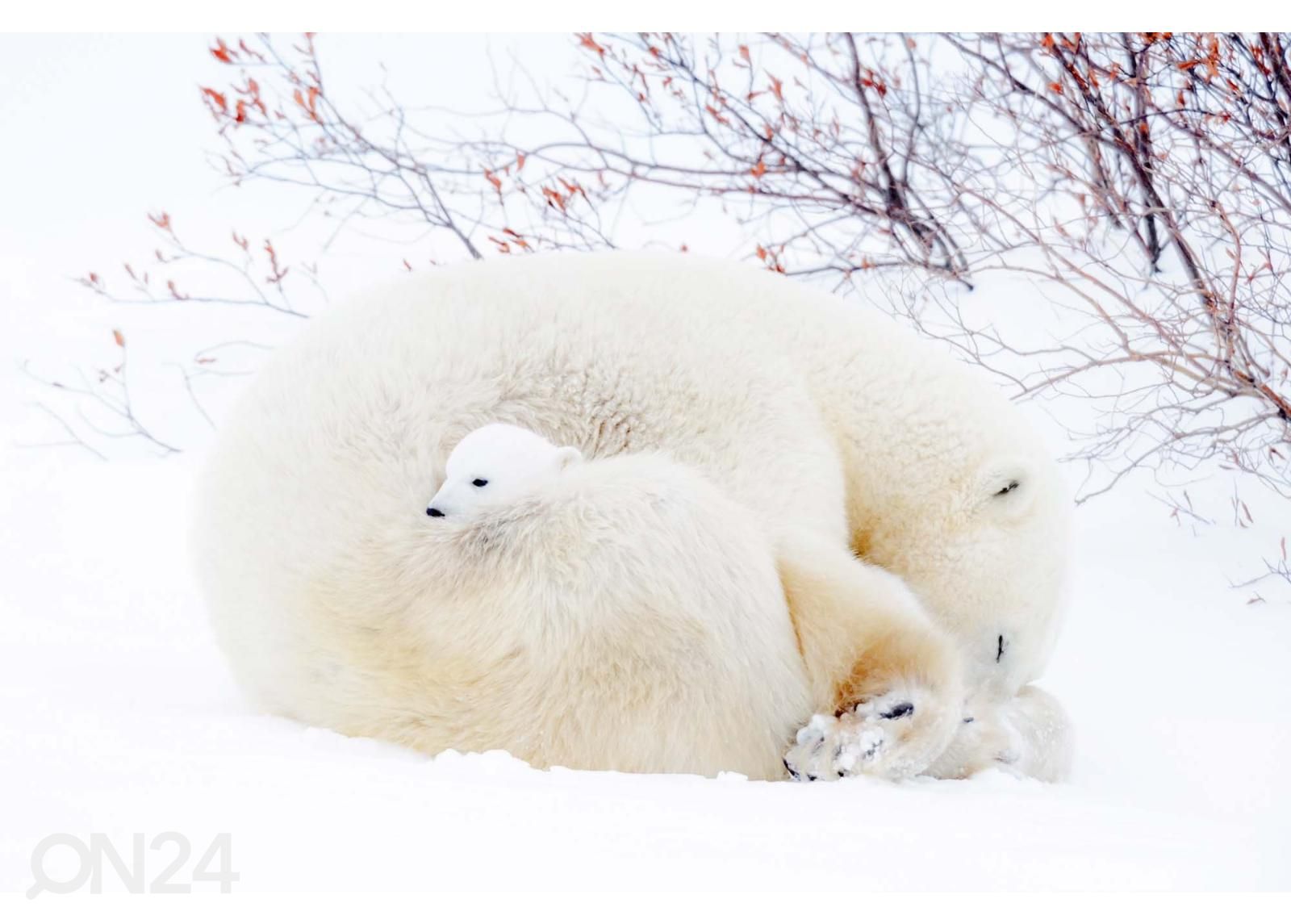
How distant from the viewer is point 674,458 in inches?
98.3

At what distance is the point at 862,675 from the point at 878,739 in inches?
5.0

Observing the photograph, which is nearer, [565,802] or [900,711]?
[565,802]

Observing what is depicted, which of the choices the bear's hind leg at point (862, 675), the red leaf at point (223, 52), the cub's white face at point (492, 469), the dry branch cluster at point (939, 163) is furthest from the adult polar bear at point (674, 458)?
the red leaf at point (223, 52)

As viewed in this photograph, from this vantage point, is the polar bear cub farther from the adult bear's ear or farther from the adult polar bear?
the adult bear's ear

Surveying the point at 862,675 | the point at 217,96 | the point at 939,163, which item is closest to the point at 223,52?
the point at 217,96

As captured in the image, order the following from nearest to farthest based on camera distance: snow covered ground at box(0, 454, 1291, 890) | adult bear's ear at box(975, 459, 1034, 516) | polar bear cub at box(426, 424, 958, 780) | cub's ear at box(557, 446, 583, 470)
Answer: snow covered ground at box(0, 454, 1291, 890), polar bear cub at box(426, 424, 958, 780), cub's ear at box(557, 446, 583, 470), adult bear's ear at box(975, 459, 1034, 516)

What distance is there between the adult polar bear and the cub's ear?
7.1 inches

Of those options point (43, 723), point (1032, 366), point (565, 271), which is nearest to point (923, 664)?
point (565, 271)

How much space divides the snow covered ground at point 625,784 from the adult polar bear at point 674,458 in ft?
0.43

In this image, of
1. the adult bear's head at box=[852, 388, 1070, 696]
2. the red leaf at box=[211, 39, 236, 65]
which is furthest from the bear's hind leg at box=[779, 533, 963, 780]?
the red leaf at box=[211, 39, 236, 65]

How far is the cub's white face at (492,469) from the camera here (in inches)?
87.4

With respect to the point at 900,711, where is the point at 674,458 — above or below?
above

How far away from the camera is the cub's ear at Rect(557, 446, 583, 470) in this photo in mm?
2318

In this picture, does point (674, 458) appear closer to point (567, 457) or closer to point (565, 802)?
point (567, 457)
